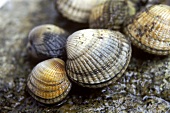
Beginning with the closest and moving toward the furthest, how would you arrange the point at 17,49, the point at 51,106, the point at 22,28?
the point at 51,106
the point at 17,49
the point at 22,28

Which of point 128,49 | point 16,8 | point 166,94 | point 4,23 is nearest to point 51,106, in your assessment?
point 128,49

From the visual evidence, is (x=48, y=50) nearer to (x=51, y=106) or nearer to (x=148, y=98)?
(x=51, y=106)

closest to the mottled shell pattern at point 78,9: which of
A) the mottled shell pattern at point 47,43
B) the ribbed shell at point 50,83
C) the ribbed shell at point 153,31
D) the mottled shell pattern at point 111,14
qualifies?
the mottled shell pattern at point 111,14

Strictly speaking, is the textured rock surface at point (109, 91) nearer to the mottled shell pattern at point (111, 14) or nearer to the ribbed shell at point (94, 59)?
the ribbed shell at point (94, 59)

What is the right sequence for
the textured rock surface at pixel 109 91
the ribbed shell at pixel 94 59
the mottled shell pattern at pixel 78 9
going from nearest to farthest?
1. the ribbed shell at pixel 94 59
2. the textured rock surface at pixel 109 91
3. the mottled shell pattern at pixel 78 9

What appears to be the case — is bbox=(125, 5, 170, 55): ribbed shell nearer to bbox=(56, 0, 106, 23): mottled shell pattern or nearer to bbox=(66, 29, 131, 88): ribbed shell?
bbox=(66, 29, 131, 88): ribbed shell
